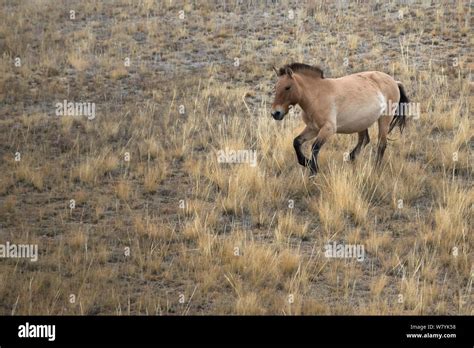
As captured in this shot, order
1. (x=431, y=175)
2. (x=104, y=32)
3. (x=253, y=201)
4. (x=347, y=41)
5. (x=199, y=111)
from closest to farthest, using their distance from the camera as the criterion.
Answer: (x=253, y=201)
(x=431, y=175)
(x=199, y=111)
(x=347, y=41)
(x=104, y=32)

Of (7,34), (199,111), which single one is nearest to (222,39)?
(199,111)

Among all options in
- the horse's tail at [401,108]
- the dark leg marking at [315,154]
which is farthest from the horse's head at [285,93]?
the horse's tail at [401,108]

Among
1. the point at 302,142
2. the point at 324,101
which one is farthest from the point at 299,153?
the point at 324,101

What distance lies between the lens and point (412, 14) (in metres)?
17.2

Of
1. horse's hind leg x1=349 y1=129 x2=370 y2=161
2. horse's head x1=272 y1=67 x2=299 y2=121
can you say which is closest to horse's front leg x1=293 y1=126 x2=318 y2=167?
horse's head x1=272 y1=67 x2=299 y2=121

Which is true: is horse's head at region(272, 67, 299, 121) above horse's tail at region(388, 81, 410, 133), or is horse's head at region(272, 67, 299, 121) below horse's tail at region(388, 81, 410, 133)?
above

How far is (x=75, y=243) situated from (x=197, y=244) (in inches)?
54.3

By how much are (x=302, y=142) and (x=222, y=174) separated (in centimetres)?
123

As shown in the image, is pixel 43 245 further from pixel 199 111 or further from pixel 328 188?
pixel 199 111

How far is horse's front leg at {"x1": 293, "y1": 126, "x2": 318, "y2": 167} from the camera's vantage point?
9242 millimetres

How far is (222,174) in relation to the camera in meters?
9.74

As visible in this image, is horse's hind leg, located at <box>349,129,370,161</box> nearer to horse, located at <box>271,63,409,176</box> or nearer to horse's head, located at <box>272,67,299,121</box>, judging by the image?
horse, located at <box>271,63,409,176</box>

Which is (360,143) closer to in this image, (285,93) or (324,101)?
(324,101)

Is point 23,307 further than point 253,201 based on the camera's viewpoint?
No
